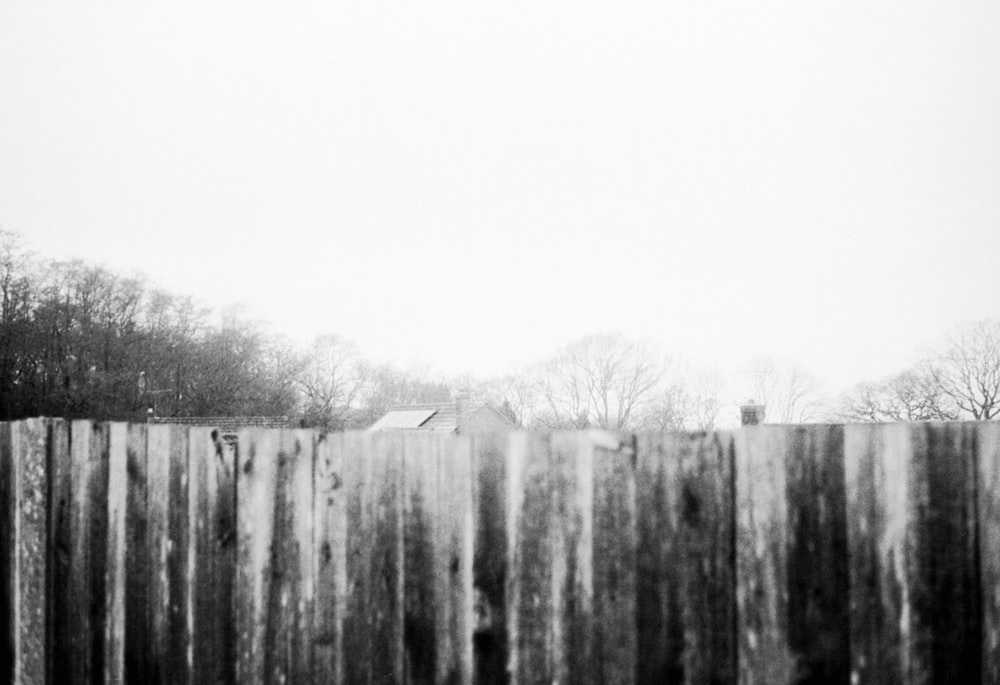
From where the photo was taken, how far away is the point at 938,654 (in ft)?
4.64

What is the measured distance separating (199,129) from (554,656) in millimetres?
132722

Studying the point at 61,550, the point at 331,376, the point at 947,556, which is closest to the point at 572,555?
the point at 947,556

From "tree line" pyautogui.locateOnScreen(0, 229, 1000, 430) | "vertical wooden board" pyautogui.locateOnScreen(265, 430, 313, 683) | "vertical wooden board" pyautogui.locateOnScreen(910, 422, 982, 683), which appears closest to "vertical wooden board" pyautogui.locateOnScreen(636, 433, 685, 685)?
"vertical wooden board" pyautogui.locateOnScreen(910, 422, 982, 683)

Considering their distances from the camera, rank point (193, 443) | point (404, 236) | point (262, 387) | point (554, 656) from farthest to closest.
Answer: point (404, 236) → point (262, 387) → point (193, 443) → point (554, 656)

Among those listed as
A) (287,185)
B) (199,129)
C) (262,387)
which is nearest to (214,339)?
(262,387)

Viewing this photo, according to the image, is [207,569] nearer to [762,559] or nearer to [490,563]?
[490,563]

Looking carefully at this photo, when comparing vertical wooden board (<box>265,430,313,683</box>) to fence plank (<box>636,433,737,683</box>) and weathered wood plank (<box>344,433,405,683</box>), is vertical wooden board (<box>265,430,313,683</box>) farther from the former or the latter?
fence plank (<box>636,433,737,683</box>)

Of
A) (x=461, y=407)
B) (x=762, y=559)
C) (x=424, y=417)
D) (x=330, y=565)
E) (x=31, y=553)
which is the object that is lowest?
(x=424, y=417)

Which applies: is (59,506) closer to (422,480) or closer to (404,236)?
(422,480)

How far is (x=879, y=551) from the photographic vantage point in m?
1.46

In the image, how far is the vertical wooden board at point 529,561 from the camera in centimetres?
168

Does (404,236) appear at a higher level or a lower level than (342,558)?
higher

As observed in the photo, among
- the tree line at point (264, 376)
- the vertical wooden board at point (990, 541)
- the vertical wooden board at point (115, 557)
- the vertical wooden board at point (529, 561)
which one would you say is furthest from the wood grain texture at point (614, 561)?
the tree line at point (264, 376)

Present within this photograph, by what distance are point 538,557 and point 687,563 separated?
13.9 inches
